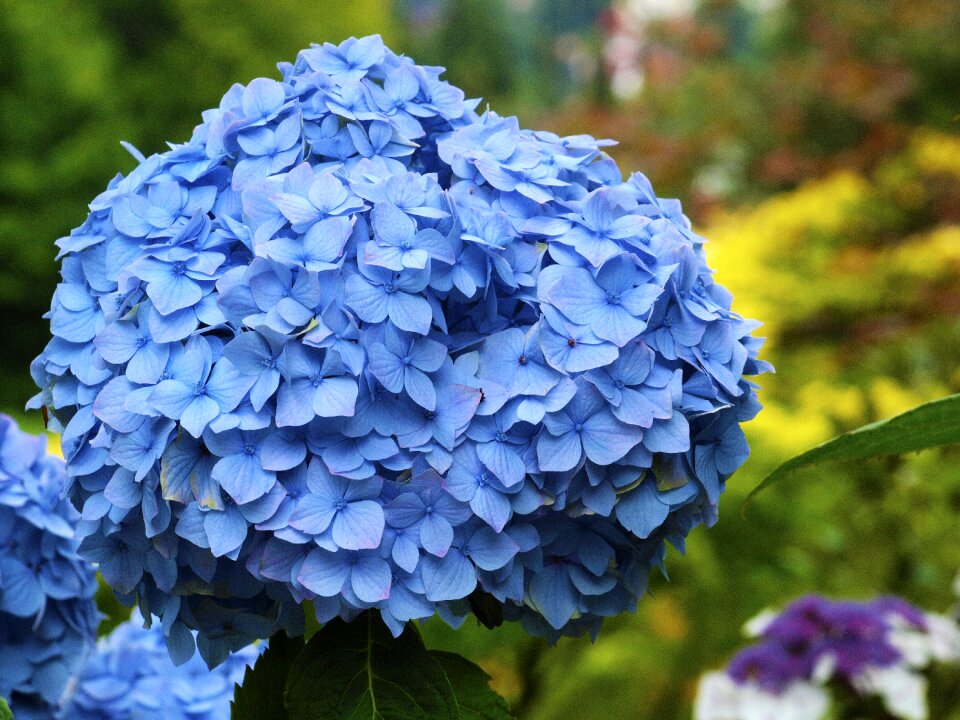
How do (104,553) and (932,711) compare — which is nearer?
(104,553)

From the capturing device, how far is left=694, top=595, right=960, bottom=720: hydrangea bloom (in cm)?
141

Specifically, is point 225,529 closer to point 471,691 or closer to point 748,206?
point 471,691

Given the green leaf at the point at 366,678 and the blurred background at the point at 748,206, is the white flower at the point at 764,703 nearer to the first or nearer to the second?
the blurred background at the point at 748,206

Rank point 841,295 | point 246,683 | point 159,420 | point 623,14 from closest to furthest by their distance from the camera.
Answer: point 159,420
point 246,683
point 841,295
point 623,14

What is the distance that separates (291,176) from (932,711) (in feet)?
4.45

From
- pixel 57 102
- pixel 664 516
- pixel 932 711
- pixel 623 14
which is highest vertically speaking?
pixel 623 14

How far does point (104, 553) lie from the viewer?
0.83 metres

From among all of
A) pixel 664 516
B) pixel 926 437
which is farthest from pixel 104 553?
pixel 926 437

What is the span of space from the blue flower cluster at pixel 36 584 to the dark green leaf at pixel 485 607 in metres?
0.39

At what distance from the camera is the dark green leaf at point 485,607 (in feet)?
2.72

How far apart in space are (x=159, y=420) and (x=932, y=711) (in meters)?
1.36

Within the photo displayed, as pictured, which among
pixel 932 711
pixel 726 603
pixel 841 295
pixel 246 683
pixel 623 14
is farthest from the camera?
pixel 623 14

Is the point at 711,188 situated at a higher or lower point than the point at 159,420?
higher

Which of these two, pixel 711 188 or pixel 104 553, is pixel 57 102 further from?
pixel 104 553
